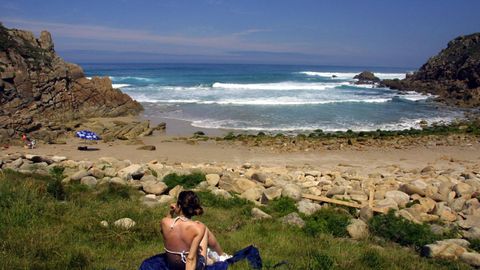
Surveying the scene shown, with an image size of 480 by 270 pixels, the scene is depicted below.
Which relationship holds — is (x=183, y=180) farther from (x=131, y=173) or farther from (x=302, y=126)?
(x=302, y=126)

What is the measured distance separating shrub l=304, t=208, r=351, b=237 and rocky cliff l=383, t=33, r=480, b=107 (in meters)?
33.6

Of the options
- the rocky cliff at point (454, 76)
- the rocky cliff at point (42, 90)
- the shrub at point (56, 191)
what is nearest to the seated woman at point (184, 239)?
the shrub at point (56, 191)

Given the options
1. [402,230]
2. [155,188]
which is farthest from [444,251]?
[155,188]

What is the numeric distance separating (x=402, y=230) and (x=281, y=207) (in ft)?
7.56

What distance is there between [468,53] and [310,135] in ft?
127

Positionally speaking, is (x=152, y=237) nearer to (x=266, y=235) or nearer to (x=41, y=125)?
(x=266, y=235)

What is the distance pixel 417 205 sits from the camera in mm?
8891

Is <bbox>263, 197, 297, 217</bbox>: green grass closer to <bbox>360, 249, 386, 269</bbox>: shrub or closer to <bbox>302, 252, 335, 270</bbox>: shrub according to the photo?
<bbox>360, 249, 386, 269</bbox>: shrub

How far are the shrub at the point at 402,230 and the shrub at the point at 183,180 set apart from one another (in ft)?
13.7

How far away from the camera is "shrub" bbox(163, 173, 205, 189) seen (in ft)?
32.6

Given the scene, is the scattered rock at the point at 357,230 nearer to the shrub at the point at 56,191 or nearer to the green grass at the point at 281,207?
the green grass at the point at 281,207

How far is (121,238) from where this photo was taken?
604cm

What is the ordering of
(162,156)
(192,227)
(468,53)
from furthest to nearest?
(468,53) → (162,156) → (192,227)

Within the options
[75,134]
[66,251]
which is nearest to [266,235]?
[66,251]
